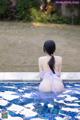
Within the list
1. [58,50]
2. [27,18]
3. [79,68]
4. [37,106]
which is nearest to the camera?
[37,106]

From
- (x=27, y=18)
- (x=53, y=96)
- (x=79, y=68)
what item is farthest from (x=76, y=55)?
(x=27, y=18)

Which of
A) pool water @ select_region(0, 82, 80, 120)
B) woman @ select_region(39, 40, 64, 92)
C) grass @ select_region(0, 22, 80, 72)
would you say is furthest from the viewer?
grass @ select_region(0, 22, 80, 72)

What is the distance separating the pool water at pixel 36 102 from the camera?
5797 mm

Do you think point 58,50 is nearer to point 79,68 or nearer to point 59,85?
point 79,68

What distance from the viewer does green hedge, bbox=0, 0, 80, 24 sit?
61.5 feet

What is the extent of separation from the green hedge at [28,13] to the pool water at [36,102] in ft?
37.6

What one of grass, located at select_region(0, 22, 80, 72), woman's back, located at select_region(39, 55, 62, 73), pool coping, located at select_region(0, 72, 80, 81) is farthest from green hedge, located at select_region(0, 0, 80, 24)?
woman's back, located at select_region(39, 55, 62, 73)

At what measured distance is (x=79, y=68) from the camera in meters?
9.55

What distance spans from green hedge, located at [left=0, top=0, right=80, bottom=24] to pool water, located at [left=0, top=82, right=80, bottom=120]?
11.5 meters

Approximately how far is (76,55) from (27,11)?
835 centimetres

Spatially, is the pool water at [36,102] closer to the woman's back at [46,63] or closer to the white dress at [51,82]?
the white dress at [51,82]

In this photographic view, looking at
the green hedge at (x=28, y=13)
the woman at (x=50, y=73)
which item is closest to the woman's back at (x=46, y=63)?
the woman at (x=50, y=73)

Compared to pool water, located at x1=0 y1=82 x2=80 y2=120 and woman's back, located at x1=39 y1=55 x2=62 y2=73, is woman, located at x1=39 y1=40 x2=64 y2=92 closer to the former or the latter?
woman's back, located at x1=39 y1=55 x2=62 y2=73

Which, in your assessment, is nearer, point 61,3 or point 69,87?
point 69,87
